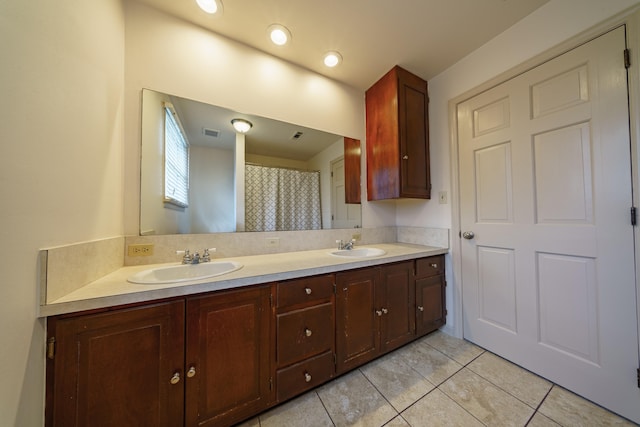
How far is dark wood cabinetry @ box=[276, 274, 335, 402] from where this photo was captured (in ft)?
3.70

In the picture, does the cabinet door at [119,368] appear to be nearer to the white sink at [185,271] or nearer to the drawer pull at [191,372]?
the drawer pull at [191,372]

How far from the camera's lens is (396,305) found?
5.20 feet

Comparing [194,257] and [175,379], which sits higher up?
[194,257]

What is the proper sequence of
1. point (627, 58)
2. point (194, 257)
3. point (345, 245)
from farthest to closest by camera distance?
point (345, 245) < point (194, 257) < point (627, 58)

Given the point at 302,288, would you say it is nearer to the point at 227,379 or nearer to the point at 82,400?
the point at 227,379

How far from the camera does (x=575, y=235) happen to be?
4.14 feet

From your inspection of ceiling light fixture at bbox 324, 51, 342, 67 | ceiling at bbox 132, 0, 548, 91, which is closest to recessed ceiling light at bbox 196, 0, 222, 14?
ceiling at bbox 132, 0, 548, 91

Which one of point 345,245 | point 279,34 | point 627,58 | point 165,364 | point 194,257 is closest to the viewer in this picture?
point 165,364

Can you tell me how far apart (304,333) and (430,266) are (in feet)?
4.14

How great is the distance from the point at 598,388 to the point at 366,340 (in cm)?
131

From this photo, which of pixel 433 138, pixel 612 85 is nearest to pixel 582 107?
pixel 612 85

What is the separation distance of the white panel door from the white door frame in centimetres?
3

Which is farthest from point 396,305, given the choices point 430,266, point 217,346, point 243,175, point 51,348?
point 51,348

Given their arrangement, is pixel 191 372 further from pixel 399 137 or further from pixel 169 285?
pixel 399 137
